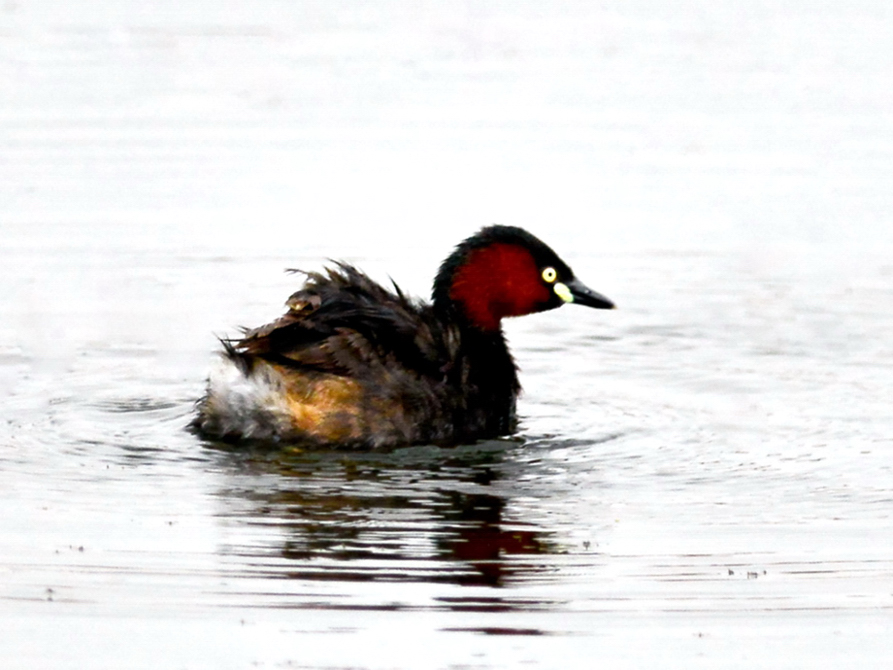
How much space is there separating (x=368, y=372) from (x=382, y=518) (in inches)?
49.7

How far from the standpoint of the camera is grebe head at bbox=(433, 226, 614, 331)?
349 inches

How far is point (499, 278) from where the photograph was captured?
8.91 m

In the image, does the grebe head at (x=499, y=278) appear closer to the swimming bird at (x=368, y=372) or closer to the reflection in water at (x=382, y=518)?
the swimming bird at (x=368, y=372)

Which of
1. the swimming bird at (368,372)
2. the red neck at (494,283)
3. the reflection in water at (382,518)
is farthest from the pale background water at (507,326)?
the red neck at (494,283)

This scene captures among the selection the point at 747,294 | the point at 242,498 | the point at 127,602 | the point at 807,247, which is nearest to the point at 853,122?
the point at 807,247

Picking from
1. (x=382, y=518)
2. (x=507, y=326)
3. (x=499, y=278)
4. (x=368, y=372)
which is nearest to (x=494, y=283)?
(x=499, y=278)

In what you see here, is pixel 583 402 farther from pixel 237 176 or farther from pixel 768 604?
pixel 237 176

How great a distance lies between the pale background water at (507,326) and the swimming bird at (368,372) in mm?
192

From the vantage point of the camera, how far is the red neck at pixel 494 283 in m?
8.87

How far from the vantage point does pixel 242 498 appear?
727cm

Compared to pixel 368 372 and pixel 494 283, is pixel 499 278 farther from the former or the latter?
pixel 368 372

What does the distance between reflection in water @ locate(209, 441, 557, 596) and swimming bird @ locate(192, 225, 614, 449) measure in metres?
0.13

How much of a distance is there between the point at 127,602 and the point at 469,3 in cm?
1242

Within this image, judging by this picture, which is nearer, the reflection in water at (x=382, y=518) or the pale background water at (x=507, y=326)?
the pale background water at (x=507, y=326)
